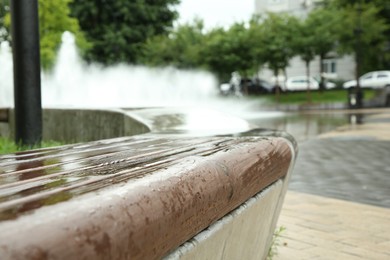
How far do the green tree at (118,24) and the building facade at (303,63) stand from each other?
13526mm

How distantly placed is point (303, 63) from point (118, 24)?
802 inches

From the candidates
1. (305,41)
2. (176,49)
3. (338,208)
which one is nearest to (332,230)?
(338,208)

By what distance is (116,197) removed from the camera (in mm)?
1124

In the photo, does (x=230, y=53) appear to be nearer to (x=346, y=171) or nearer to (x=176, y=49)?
(x=176, y=49)

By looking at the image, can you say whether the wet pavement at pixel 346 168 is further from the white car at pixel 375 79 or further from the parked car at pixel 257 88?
the parked car at pixel 257 88

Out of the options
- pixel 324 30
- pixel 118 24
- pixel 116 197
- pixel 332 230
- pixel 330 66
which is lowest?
pixel 332 230

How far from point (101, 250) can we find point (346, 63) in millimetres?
51997

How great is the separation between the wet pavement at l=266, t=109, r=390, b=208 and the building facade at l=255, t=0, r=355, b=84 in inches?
1432

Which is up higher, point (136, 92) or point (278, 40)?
point (278, 40)

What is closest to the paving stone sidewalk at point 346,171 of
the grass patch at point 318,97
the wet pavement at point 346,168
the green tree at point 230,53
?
the wet pavement at point 346,168

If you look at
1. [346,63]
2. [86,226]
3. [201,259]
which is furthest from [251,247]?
[346,63]

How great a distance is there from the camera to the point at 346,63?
50.6 m

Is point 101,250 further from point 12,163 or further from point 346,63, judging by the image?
point 346,63

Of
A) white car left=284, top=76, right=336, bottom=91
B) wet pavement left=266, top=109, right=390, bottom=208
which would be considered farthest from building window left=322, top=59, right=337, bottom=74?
wet pavement left=266, top=109, right=390, bottom=208
